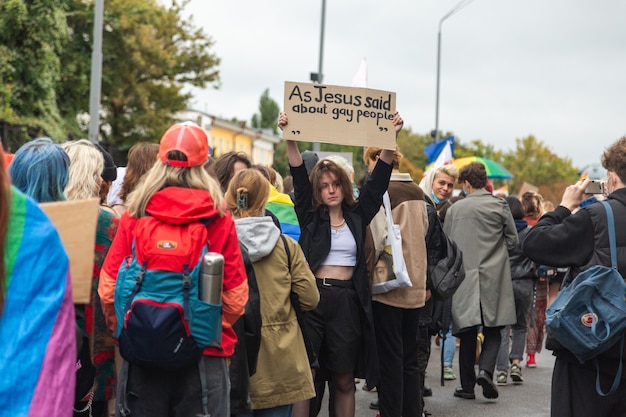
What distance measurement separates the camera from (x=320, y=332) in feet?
22.1

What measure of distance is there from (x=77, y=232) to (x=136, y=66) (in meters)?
A: 34.5

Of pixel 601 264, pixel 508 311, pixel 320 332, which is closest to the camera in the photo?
pixel 601 264

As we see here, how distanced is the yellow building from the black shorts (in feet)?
249

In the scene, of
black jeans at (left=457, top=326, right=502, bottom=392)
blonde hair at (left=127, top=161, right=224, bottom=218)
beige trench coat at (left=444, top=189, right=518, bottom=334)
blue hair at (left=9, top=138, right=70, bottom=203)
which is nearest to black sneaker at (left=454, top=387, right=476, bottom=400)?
black jeans at (left=457, top=326, right=502, bottom=392)

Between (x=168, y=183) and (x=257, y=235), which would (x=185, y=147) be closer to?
(x=168, y=183)

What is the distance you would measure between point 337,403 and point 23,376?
475 centimetres

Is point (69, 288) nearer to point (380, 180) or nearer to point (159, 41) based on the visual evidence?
point (380, 180)

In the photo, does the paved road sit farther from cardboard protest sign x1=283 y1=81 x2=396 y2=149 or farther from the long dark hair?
the long dark hair

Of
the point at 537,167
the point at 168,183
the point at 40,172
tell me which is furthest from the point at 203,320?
the point at 537,167

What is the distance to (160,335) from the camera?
429 cm

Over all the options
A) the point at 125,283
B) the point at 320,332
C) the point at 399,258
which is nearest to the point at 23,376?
the point at 125,283

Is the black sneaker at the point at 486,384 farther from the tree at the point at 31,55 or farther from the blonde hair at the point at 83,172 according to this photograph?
the tree at the point at 31,55

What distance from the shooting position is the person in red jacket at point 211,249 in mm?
4465

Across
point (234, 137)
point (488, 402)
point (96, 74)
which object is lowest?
point (488, 402)
